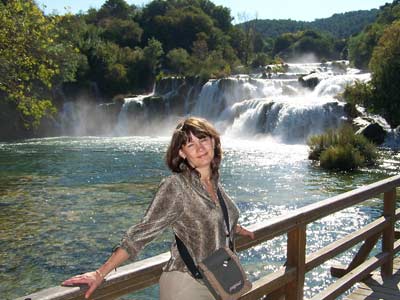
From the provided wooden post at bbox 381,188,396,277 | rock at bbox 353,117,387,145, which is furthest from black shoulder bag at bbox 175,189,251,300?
rock at bbox 353,117,387,145

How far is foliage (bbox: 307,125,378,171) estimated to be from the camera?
19875mm

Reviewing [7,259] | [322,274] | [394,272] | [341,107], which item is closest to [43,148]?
[341,107]

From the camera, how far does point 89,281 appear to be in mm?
2189

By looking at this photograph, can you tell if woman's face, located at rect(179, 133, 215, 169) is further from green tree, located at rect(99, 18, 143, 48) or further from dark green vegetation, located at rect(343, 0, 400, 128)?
green tree, located at rect(99, 18, 143, 48)

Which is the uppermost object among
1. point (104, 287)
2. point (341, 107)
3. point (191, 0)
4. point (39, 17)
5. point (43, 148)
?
point (191, 0)

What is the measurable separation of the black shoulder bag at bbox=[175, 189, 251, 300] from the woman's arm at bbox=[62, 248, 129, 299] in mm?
273

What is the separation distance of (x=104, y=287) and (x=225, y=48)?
68.2 meters

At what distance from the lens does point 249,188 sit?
16.1 m

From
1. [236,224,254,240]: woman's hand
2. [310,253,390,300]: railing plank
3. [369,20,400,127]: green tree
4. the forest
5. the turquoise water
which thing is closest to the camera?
[236,224,254,240]: woman's hand

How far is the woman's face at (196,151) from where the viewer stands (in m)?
2.61

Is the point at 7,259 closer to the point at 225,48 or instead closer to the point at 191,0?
the point at 225,48

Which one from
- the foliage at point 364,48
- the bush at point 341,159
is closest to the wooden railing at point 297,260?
the bush at point 341,159

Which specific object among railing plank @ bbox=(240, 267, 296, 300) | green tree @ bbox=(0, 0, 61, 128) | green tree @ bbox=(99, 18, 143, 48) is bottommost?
railing plank @ bbox=(240, 267, 296, 300)

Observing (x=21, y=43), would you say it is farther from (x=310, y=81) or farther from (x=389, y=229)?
(x=310, y=81)
